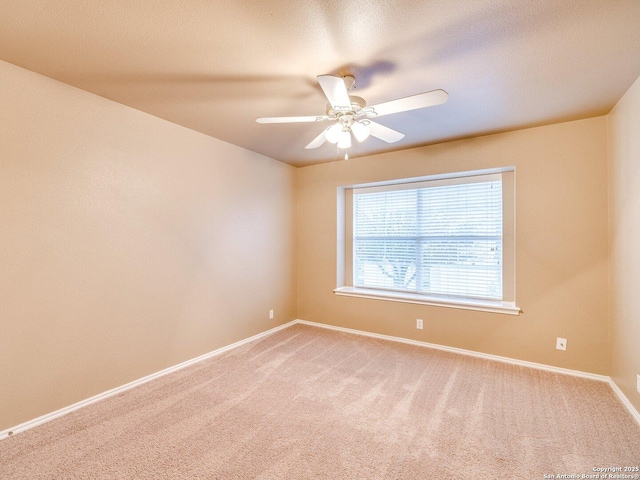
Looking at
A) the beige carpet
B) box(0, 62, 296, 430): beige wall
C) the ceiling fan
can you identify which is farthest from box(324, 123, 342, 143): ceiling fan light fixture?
the beige carpet

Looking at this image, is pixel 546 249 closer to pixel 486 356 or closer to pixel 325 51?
pixel 486 356

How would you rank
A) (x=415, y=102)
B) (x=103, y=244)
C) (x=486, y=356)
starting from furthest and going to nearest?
(x=486, y=356) < (x=103, y=244) < (x=415, y=102)

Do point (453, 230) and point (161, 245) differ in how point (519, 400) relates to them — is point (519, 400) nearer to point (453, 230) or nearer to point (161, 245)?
point (453, 230)

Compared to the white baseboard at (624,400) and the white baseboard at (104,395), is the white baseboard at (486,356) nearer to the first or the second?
the white baseboard at (624,400)

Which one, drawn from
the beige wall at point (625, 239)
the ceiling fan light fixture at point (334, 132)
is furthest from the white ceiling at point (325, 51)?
the ceiling fan light fixture at point (334, 132)

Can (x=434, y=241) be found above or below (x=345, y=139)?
below

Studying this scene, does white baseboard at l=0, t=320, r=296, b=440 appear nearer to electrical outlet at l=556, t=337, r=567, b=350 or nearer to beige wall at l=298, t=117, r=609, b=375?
beige wall at l=298, t=117, r=609, b=375

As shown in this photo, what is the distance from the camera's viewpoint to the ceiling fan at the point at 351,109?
165 centimetres

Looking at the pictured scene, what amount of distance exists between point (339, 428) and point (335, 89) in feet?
7.20

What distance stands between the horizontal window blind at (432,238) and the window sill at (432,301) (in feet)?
0.39

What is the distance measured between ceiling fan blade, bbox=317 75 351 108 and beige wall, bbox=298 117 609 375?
2097 mm

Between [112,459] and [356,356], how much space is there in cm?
225

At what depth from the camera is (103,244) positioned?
2.38m

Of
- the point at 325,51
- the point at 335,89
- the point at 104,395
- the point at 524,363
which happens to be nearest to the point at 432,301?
the point at 524,363
